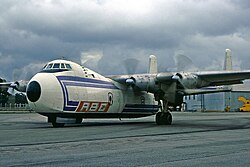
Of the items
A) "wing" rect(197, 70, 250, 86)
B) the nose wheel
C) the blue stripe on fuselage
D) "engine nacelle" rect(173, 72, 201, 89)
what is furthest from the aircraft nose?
"wing" rect(197, 70, 250, 86)

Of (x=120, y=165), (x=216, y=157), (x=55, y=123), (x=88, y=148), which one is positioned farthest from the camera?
(x=55, y=123)

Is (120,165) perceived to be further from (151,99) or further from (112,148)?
(151,99)

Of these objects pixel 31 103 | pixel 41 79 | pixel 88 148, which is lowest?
pixel 88 148

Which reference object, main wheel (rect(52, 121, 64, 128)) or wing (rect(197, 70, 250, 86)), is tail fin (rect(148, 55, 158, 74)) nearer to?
wing (rect(197, 70, 250, 86))

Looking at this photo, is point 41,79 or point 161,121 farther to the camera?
point 161,121

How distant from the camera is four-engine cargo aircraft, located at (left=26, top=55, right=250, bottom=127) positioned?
23453 millimetres

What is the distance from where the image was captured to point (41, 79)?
2338 centimetres

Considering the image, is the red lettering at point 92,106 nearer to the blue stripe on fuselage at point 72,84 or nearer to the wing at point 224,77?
the blue stripe on fuselage at point 72,84

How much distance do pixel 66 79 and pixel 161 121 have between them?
849cm

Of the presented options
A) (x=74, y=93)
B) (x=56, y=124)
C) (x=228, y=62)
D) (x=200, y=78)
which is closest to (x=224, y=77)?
(x=200, y=78)

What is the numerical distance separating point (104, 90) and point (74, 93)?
10.7 ft

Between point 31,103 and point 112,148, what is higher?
point 31,103

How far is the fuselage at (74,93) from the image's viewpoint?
2328cm

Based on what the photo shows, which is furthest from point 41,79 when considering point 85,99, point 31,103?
point 85,99
